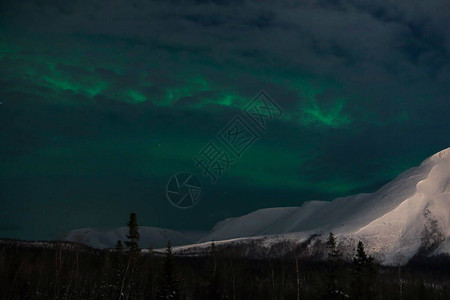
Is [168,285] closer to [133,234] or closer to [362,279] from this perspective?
[133,234]

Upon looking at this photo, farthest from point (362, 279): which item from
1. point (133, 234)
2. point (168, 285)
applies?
point (133, 234)

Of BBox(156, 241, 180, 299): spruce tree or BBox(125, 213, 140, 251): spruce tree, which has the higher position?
BBox(125, 213, 140, 251): spruce tree

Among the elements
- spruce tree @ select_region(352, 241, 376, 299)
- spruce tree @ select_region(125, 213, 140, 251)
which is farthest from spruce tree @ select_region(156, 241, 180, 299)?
spruce tree @ select_region(352, 241, 376, 299)

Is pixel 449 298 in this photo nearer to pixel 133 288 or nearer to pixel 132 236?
pixel 133 288

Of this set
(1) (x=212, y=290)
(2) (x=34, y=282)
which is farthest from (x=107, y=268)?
(1) (x=212, y=290)

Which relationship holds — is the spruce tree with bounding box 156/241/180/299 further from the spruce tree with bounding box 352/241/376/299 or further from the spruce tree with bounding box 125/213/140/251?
the spruce tree with bounding box 352/241/376/299

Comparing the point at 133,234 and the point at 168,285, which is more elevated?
the point at 133,234

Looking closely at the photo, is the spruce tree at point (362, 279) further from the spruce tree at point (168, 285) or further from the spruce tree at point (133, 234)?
the spruce tree at point (133, 234)

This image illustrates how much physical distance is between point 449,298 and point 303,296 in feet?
126

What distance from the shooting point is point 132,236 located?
223ft

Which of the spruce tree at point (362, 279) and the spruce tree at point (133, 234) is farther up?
the spruce tree at point (133, 234)

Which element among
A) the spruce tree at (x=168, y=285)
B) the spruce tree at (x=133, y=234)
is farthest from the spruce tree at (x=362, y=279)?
the spruce tree at (x=133, y=234)

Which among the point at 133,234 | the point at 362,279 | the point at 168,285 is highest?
the point at 133,234

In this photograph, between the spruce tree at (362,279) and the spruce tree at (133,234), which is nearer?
the spruce tree at (133,234)
